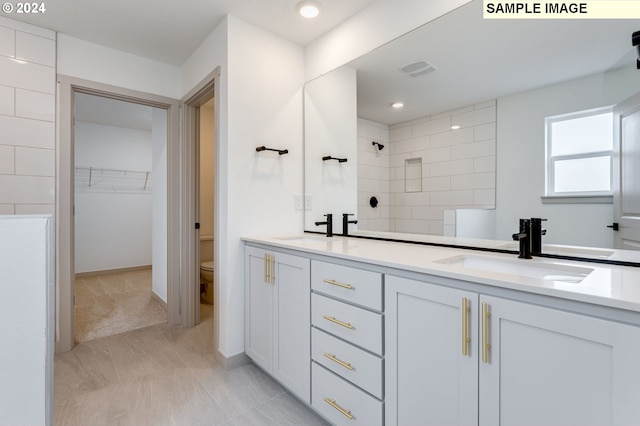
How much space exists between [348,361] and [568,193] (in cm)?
113

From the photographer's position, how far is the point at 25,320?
0.85 meters

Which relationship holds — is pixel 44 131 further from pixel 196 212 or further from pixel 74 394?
pixel 74 394

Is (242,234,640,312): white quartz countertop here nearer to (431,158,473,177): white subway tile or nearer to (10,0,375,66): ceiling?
(431,158,473,177): white subway tile

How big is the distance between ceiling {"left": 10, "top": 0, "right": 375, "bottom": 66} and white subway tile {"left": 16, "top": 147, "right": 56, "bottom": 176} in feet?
2.94

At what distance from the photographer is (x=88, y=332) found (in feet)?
8.85

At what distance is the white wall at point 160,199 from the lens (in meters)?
3.18

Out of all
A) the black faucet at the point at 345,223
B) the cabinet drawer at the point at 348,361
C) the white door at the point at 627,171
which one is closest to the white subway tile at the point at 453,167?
the white door at the point at 627,171

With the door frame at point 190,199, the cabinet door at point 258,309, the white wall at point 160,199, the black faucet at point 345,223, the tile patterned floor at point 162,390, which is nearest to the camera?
the tile patterned floor at point 162,390

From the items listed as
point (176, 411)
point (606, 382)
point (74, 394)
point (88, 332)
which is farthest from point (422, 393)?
point (88, 332)

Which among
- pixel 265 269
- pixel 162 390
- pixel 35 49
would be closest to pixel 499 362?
pixel 265 269

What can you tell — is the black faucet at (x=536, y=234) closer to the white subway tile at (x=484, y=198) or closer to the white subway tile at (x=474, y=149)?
the white subway tile at (x=484, y=198)

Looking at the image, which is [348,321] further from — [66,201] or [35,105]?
[35,105]

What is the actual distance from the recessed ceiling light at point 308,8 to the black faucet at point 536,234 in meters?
1.76

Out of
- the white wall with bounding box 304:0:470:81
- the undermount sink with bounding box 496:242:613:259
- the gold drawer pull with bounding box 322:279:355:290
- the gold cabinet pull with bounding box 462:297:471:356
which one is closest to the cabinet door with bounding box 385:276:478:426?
the gold cabinet pull with bounding box 462:297:471:356
